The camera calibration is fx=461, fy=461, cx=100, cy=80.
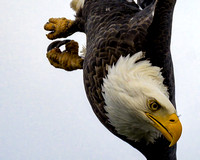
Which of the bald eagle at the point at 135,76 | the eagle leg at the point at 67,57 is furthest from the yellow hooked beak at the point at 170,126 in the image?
the eagle leg at the point at 67,57

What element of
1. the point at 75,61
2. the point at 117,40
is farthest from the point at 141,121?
the point at 75,61

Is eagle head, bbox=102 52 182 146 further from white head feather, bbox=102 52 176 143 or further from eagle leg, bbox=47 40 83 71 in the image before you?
eagle leg, bbox=47 40 83 71

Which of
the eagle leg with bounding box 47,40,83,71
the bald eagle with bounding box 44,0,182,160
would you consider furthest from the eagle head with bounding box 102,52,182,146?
the eagle leg with bounding box 47,40,83,71

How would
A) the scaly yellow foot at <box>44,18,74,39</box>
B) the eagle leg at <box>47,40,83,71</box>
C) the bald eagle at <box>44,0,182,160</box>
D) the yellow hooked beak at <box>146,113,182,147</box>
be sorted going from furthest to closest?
the scaly yellow foot at <box>44,18,74,39</box> → the eagle leg at <box>47,40,83,71</box> → the bald eagle at <box>44,0,182,160</box> → the yellow hooked beak at <box>146,113,182,147</box>

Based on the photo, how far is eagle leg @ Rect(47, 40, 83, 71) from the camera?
4.73m

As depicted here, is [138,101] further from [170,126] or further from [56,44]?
[56,44]

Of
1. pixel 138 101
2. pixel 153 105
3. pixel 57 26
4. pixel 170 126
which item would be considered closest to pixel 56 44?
pixel 57 26

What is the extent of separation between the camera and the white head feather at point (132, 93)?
3.39m

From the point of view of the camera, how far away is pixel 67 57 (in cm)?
479

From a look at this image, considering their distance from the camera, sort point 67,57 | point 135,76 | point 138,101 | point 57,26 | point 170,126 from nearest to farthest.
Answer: point 170,126
point 138,101
point 135,76
point 67,57
point 57,26

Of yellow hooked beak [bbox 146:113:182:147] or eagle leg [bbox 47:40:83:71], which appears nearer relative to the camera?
yellow hooked beak [bbox 146:113:182:147]

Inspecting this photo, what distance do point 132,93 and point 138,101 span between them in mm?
76

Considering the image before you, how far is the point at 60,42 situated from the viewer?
4973 mm

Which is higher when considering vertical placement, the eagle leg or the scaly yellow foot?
the scaly yellow foot
